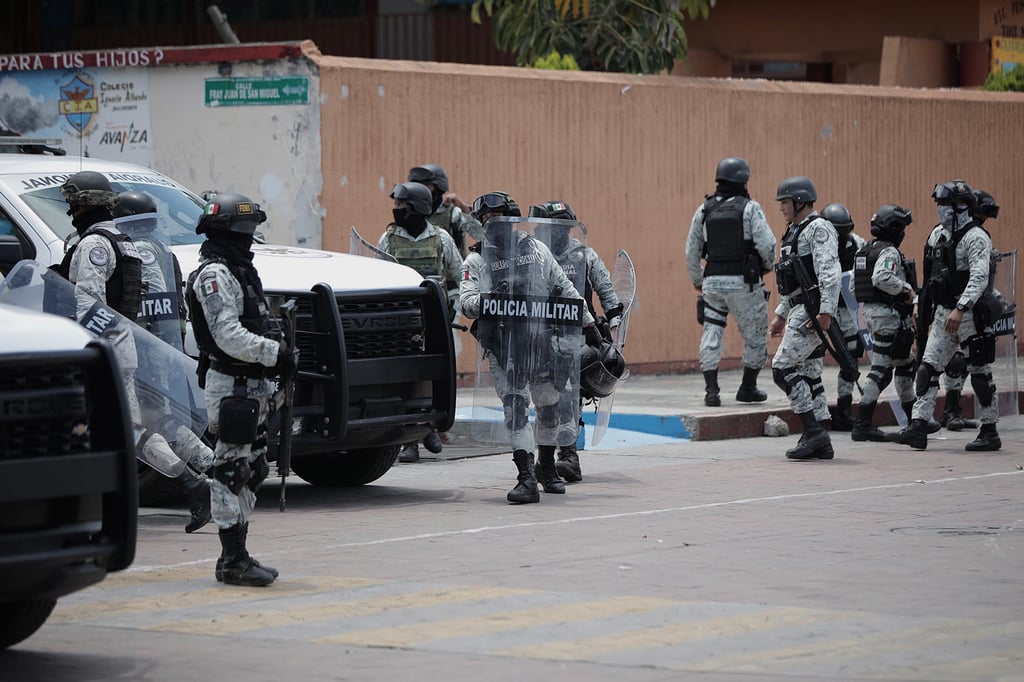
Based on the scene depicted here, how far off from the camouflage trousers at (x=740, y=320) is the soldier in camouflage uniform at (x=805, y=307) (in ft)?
7.00

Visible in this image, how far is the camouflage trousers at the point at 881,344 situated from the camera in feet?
47.5

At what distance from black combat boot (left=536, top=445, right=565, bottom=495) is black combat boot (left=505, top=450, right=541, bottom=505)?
420mm

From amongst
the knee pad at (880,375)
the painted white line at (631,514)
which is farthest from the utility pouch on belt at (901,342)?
the painted white line at (631,514)

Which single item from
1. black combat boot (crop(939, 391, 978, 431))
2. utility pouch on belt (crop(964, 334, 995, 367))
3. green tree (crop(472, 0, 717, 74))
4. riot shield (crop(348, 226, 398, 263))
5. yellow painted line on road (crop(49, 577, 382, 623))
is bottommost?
black combat boot (crop(939, 391, 978, 431))

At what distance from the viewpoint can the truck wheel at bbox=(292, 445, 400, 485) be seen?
11.7 metres

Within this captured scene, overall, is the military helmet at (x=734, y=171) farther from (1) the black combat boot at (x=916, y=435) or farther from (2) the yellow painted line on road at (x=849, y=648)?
(2) the yellow painted line on road at (x=849, y=648)

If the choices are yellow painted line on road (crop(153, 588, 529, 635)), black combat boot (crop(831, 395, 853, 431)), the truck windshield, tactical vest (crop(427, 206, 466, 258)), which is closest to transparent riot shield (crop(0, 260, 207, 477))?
the truck windshield

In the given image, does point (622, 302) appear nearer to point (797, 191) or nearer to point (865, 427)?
point (797, 191)

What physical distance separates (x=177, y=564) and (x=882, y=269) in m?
7.29

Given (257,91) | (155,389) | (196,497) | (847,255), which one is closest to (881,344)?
(847,255)

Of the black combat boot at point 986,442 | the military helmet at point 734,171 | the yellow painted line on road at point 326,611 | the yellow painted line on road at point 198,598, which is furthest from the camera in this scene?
the military helmet at point 734,171

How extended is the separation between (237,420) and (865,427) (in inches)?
317

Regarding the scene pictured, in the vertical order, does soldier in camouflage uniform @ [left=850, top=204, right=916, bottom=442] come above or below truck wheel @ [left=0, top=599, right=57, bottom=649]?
above

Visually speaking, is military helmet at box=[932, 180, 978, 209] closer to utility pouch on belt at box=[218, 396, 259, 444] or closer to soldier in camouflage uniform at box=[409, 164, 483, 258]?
soldier in camouflage uniform at box=[409, 164, 483, 258]
